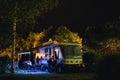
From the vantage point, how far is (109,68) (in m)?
15.5

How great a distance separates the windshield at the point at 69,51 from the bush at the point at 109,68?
70.3 feet

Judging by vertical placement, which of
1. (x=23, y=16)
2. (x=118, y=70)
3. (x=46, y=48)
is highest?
(x=23, y=16)

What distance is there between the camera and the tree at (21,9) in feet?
117

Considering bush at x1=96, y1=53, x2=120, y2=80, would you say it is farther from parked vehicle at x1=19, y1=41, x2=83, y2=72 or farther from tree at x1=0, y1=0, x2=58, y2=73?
parked vehicle at x1=19, y1=41, x2=83, y2=72

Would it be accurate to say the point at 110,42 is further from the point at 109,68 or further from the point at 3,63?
the point at 109,68

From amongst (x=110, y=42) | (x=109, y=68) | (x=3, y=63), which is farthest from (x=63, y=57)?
(x=109, y=68)

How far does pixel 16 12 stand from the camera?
116ft

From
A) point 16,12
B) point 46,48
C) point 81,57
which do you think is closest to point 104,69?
point 16,12

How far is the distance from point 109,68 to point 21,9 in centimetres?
2160

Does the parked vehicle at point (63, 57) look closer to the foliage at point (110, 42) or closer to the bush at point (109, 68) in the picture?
the foliage at point (110, 42)

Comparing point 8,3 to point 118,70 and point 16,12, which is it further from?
point 118,70

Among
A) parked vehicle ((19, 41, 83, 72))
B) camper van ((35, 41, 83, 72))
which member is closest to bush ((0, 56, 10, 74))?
parked vehicle ((19, 41, 83, 72))

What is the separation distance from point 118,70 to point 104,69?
1.38 meters

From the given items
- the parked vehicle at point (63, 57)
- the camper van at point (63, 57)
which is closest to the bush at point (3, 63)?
→ the parked vehicle at point (63, 57)
